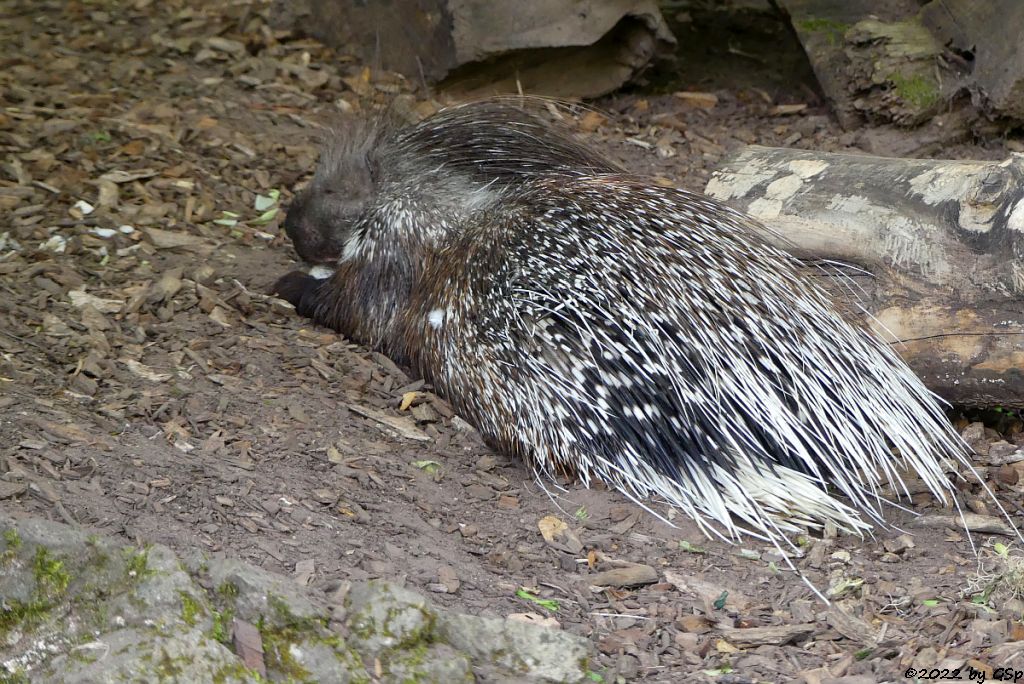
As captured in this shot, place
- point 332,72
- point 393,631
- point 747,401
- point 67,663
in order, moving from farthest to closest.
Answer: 1. point 332,72
2. point 747,401
3. point 393,631
4. point 67,663

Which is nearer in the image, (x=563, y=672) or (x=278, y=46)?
(x=563, y=672)

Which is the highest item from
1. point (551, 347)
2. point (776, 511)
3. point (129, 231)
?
point (551, 347)

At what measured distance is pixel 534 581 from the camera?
7.50 ft

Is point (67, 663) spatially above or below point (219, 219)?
above

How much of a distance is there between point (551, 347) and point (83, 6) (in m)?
3.58

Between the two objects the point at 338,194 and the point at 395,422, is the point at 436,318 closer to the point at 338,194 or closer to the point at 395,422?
the point at 395,422

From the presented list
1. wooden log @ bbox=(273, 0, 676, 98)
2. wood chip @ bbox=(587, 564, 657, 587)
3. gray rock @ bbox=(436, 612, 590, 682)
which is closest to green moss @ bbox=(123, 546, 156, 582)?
gray rock @ bbox=(436, 612, 590, 682)

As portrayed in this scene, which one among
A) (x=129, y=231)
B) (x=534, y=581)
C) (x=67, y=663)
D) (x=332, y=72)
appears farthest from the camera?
(x=332, y=72)

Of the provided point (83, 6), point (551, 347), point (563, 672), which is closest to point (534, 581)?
point (563, 672)

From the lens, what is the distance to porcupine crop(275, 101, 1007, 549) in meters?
2.55

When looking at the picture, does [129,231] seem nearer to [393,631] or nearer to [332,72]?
[332,72]

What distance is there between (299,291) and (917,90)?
8.37ft

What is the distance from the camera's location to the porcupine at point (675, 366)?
2.55m

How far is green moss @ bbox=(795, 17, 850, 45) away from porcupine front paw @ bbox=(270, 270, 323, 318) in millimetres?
2315
